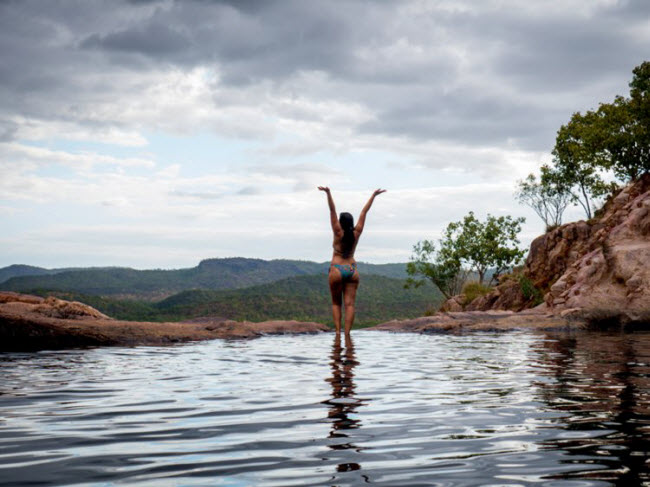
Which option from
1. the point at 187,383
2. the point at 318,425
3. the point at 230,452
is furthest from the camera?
the point at 187,383

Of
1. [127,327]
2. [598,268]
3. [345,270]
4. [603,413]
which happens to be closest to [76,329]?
[127,327]

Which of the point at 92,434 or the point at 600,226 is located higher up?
the point at 600,226

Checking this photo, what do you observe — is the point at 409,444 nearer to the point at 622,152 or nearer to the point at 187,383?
the point at 187,383

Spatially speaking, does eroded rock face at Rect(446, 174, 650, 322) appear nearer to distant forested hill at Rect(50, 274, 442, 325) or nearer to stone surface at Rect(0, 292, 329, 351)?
stone surface at Rect(0, 292, 329, 351)

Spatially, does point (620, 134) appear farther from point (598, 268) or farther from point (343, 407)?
point (343, 407)

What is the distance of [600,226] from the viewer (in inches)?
1118

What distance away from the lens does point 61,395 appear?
211 inches

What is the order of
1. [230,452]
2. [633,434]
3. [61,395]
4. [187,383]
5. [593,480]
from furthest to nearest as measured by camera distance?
[187,383], [61,395], [633,434], [230,452], [593,480]

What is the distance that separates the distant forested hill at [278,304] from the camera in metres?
61.8

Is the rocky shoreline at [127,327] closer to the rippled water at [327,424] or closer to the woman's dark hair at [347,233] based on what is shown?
the rippled water at [327,424]

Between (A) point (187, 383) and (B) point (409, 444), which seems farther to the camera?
(A) point (187, 383)

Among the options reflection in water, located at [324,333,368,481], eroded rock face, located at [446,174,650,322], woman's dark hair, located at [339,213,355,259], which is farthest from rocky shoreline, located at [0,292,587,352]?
reflection in water, located at [324,333,368,481]

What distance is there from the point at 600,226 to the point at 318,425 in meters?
28.1

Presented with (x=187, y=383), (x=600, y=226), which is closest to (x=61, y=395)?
(x=187, y=383)
